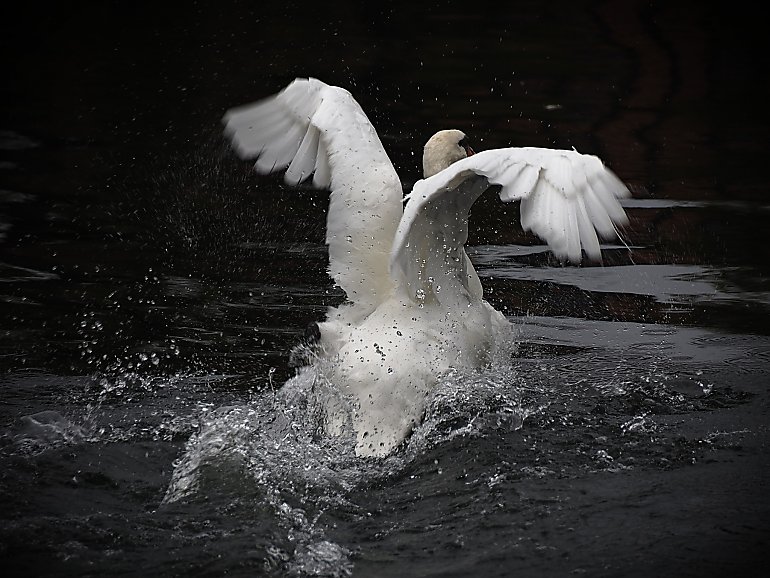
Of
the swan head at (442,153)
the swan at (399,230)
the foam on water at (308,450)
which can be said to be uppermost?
the swan head at (442,153)

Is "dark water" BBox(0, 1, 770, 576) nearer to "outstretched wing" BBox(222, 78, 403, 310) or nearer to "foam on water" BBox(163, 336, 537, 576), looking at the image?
"foam on water" BBox(163, 336, 537, 576)

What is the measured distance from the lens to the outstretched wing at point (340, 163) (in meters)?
5.79

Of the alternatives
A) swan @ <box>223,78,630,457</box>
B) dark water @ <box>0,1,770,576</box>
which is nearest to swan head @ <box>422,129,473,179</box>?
swan @ <box>223,78,630,457</box>

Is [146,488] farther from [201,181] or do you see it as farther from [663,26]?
[663,26]

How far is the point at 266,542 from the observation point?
429 cm

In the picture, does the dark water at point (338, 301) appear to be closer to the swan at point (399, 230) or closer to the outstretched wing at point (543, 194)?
the swan at point (399, 230)

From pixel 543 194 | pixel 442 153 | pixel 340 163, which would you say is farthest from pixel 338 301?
pixel 543 194

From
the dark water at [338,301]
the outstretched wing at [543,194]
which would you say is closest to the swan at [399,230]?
the outstretched wing at [543,194]

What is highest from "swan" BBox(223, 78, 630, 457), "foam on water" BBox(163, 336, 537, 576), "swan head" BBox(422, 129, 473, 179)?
"swan head" BBox(422, 129, 473, 179)

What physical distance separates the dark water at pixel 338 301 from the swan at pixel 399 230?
0.63ft

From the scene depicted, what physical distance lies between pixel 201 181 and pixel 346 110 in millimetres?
3735

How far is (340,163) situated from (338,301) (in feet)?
4.98

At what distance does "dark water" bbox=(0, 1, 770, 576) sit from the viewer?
4418mm

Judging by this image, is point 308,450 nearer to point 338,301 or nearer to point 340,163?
point 340,163
